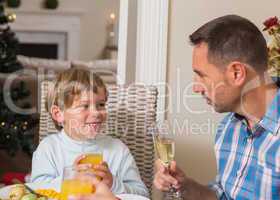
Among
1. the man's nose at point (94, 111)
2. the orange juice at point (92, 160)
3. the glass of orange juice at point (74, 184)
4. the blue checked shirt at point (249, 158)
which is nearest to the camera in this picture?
the glass of orange juice at point (74, 184)

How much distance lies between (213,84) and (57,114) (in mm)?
640

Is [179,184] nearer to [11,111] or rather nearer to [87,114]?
[87,114]

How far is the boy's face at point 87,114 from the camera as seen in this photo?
1.75 m

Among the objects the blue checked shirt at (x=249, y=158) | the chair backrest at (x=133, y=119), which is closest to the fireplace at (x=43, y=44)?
the chair backrest at (x=133, y=119)

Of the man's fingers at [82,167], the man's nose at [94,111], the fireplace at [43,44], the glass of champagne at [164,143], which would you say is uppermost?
the fireplace at [43,44]

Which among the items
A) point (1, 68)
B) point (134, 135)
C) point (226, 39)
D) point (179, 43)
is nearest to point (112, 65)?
point (1, 68)

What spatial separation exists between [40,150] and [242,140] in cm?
68

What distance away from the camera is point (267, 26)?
7.01 ft

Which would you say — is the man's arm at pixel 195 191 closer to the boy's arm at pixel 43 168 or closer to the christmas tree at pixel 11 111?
the boy's arm at pixel 43 168

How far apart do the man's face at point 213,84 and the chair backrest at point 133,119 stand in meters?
0.55

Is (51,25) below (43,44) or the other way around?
the other way around

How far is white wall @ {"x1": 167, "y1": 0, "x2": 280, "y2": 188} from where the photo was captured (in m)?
2.44

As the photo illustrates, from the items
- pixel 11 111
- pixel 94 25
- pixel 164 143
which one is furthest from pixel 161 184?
pixel 94 25

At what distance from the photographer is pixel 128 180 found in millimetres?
1739
